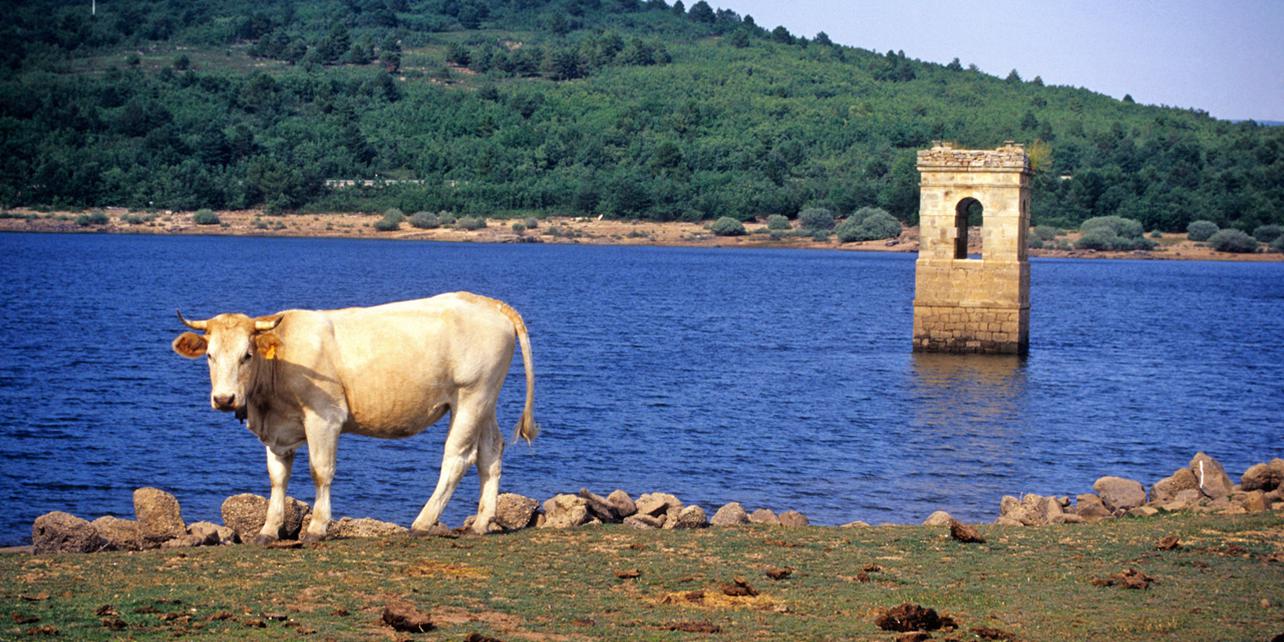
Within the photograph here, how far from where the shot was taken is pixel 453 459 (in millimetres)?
14555

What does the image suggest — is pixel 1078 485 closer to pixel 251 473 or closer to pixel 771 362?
pixel 251 473

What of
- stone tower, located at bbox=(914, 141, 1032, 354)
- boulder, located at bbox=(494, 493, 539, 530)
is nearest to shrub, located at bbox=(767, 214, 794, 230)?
stone tower, located at bbox=(914, 141, 1032, 354)

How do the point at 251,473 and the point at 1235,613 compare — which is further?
the point at 251,473

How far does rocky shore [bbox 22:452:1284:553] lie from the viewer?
1447cm

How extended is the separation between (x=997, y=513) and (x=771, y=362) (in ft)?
93.8

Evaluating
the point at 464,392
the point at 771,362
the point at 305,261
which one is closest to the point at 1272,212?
the point at 305,261

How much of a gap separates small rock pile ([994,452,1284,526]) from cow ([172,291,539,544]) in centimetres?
689

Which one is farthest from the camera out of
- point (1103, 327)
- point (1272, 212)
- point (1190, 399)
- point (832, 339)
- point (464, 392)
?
point (1272, 212)

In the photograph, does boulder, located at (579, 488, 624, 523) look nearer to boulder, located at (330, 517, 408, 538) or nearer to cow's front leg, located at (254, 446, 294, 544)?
boulder, located at (330, 517, 408, 538)

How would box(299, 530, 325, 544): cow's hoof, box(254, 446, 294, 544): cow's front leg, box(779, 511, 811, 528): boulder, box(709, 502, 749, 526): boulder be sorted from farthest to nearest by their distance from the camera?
box(779, 511, 811, 528): boulder
box(709, 502, 749, 526): boulder
box(254, 446, 294, 544): cow's front leg
box(299, 530, 325, 544): cow's hoof

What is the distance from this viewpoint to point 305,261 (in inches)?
4582

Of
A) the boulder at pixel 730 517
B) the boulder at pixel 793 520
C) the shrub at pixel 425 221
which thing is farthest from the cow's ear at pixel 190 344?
the shrub at pixel 425 221

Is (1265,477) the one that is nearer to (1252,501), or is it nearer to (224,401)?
(1252,501)

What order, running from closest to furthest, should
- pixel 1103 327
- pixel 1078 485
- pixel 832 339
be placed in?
1. pixel 1078 485
2. pixel 832 339
3. pixel 1103 327
